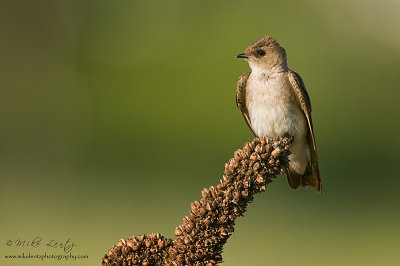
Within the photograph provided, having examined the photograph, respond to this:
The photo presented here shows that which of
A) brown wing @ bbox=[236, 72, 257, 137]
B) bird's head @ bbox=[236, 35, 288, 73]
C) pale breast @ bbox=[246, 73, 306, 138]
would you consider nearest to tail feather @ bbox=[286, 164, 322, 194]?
pale breast @ bbox=[246, 73, 306, 138]

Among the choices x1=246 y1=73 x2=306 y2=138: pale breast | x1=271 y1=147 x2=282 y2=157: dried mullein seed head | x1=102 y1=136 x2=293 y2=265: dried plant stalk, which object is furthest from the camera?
x1=246 y1=73 x2=306 y2=138: pale breast

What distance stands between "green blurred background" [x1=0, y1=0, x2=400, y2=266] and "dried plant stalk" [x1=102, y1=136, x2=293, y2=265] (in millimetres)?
3101

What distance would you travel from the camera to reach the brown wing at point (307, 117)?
17.2ft

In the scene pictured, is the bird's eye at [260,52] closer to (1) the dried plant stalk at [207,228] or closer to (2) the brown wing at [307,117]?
(2) the brown wing at [307,117]

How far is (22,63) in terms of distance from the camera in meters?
12.6

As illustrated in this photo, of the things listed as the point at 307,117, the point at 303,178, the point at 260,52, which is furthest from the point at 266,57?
the point at 303,178

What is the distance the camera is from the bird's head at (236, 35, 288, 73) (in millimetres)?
5297

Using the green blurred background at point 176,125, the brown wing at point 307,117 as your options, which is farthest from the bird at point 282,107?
the green blurred background at point 176,125

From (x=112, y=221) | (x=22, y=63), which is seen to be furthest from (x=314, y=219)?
(x=22, y=63)

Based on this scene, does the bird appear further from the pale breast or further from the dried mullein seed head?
the dried mullein seed head

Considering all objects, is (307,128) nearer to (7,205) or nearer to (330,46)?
(7,205)

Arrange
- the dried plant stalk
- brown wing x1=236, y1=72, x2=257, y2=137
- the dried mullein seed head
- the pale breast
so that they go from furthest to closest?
brown wing x1=236, y1=72, x2=257, y2=137 → the pale breast → the dried mullein seed head → the dried plant stalk

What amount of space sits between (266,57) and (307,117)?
0.52 m

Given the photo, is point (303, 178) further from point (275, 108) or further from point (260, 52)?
point (260, 52)
